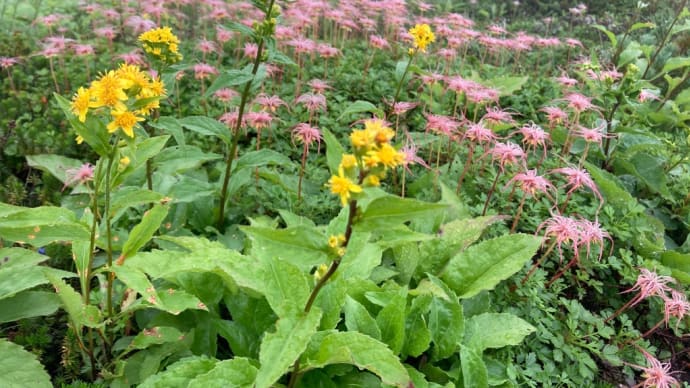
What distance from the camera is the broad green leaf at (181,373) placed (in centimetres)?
154

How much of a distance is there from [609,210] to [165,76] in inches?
79.9

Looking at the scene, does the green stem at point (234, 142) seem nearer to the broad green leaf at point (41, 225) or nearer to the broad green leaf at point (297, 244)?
the broad green leaf at point (41, 225)

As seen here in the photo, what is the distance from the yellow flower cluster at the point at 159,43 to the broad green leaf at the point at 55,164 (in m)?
1.03

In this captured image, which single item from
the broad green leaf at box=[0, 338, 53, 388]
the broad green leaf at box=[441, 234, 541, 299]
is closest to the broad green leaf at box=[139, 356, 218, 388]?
the broad green leaf at box=[0, 338, 53, 388]

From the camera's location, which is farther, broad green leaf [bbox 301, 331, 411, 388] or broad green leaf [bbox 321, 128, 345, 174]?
broad green leaf [bbox 321, 128, 345, 174]

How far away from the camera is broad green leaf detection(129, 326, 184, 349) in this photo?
1.72 metres

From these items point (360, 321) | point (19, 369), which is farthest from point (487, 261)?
point (19, 369)

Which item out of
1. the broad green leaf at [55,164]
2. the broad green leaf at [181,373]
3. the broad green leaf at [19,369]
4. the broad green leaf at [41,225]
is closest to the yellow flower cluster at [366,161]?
the broad green leaf at [181,373]

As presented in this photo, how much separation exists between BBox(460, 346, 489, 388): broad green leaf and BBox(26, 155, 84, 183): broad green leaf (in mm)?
2049

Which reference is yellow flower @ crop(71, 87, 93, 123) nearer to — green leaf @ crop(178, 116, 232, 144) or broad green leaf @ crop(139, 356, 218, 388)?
green leaf @ crop(178, 116, 232, 144)

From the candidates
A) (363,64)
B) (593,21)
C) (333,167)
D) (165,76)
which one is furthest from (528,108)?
(593,21)

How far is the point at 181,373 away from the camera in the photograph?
1.58 meters

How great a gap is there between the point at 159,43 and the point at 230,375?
3.89 ft

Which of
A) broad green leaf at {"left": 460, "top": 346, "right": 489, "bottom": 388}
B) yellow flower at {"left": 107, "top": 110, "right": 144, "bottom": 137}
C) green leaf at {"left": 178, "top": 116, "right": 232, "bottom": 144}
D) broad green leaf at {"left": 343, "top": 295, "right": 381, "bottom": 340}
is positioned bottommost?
broad green leaf at {"left": 460, "top": 346, "right": 489, "bottom": 388}
